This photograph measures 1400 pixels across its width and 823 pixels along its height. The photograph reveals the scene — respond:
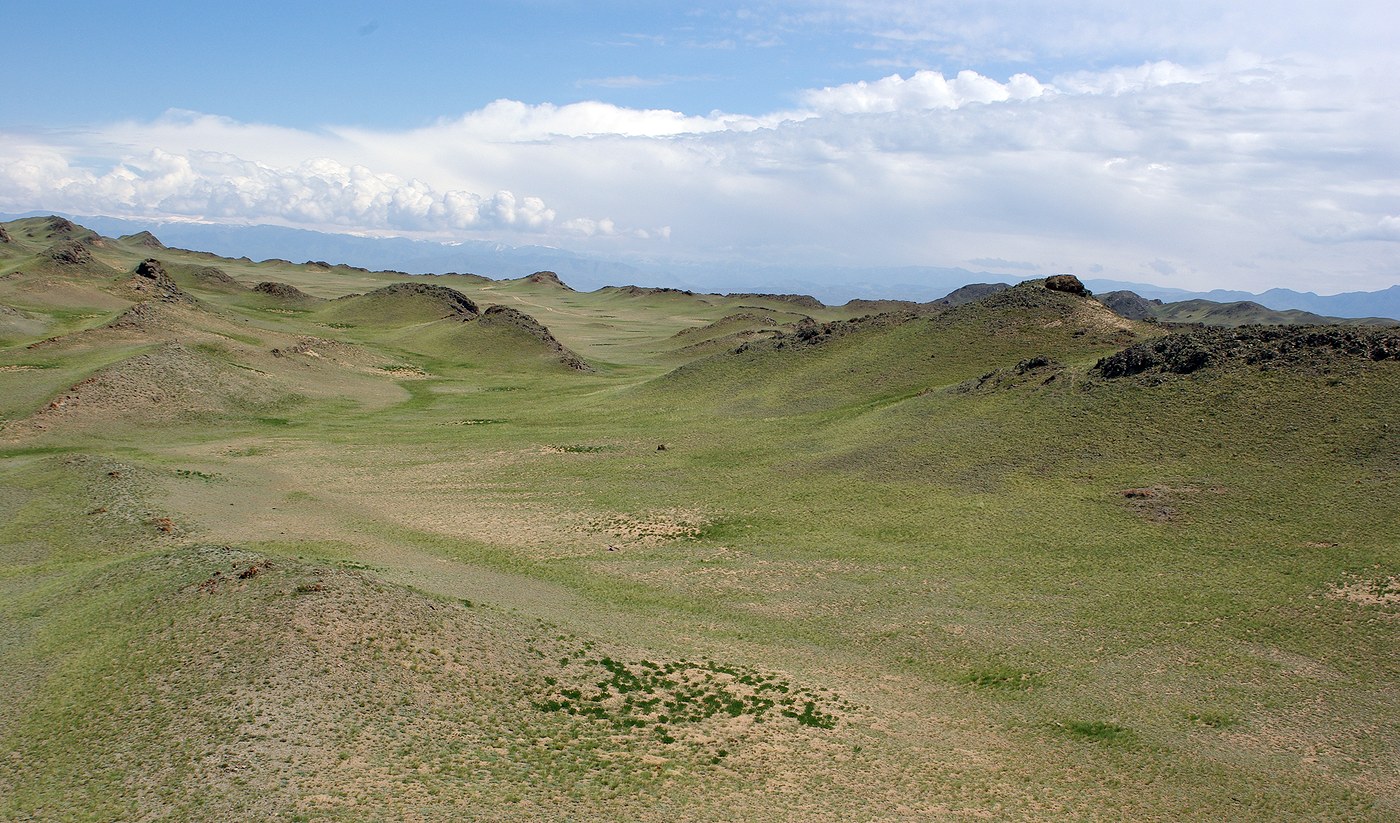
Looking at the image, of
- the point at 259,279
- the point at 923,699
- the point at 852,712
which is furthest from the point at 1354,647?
the point at 259,279

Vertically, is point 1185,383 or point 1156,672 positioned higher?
point 1185,383

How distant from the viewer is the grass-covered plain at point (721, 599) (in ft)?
57.6

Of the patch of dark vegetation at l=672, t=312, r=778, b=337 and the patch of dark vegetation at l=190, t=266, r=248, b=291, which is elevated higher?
the patch of dark vegetation at l=190, t=266, r=248, b=291

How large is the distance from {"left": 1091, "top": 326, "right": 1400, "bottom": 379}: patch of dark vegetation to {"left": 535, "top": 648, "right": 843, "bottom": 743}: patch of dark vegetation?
102ft

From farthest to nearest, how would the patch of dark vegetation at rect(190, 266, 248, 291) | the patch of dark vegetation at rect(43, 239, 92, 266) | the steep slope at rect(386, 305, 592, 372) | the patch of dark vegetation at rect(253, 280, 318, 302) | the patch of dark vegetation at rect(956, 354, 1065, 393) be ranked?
the patch of dark vegetation at rect(190, 266, 248, 291) → the patch of dark vegetation at rect(253, 280, 318, 302) → the patch of dark vegetation at rect(43, 239, 92, 266) → the steep slope at rect(386, 305, 592, 372) → the patch of dark vegetation at rect(956, 354, 1065, 393)

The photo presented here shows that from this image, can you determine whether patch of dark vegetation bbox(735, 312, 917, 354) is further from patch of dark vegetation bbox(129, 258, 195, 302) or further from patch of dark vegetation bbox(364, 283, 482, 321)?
patch of dark vegetation bbox(129, 258, 195, 302)

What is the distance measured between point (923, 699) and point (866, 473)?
19809mm

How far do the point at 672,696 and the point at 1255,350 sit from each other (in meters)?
36.3

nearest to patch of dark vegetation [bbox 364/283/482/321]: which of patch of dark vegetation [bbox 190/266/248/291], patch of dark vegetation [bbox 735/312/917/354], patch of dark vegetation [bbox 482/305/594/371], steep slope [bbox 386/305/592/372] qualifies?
steep slope [bbox 386/305/592/372]

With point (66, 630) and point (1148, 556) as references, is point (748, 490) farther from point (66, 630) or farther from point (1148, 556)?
point (66, 630)

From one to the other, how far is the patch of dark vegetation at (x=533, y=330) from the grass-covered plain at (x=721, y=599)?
31306 millimetres

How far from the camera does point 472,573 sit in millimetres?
30328

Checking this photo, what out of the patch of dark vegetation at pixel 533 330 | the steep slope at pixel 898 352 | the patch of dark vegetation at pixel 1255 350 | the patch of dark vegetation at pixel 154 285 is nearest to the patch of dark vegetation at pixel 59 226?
the patch of dark vegetation at pixel 154 285

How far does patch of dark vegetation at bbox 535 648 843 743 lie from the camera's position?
66.4 ft
